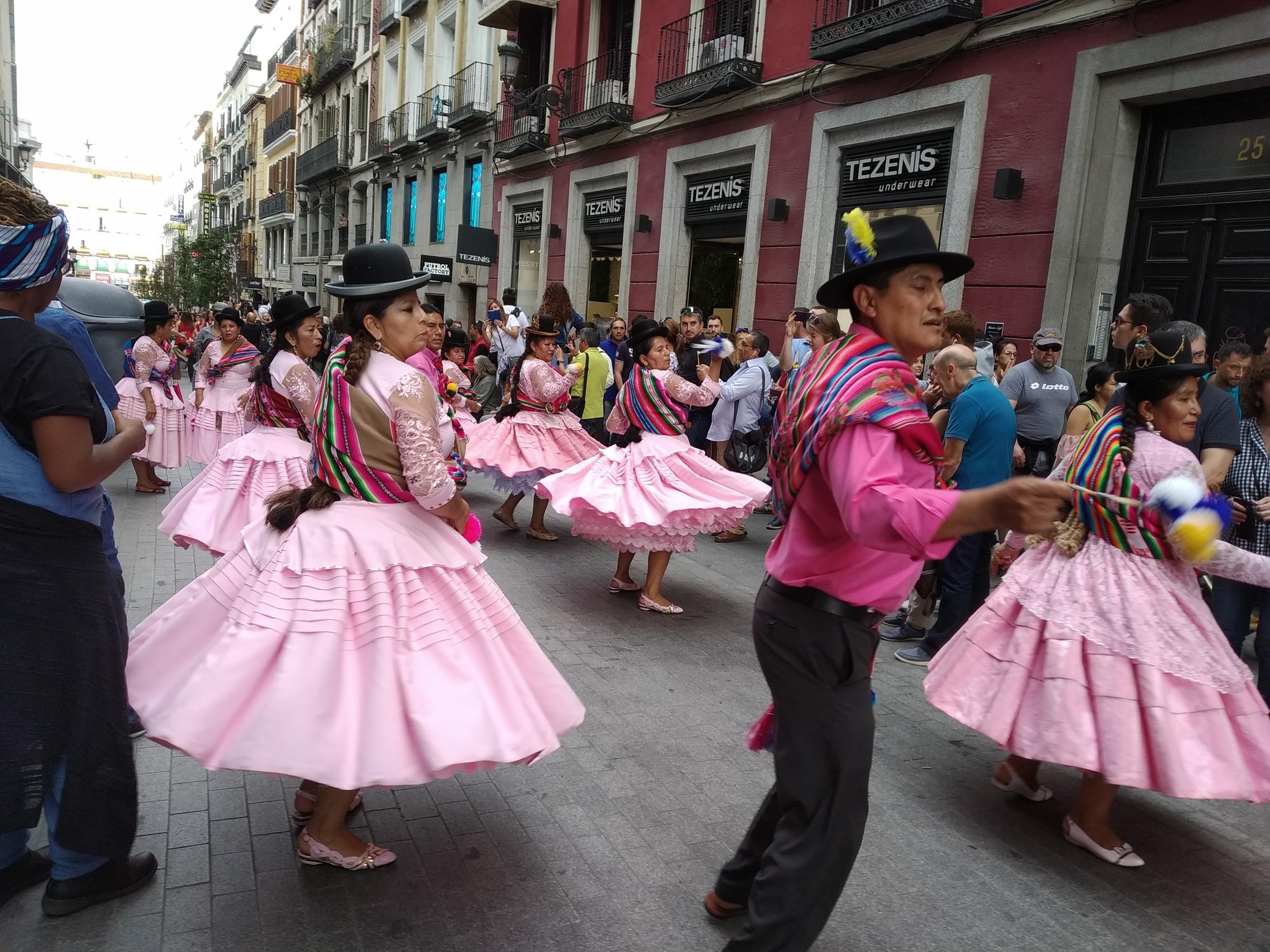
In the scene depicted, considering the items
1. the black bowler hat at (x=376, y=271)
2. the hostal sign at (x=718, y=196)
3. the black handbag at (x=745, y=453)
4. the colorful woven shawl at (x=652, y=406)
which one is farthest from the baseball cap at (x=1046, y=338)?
the hostal sign at (x=718, y=196)

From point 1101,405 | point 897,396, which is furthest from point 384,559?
point 1101,405

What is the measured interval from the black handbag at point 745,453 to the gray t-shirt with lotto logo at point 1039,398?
2902 millimetres

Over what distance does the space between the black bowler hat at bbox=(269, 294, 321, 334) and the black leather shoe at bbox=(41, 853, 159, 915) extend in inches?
126

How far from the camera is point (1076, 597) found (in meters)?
3.42

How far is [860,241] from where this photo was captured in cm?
244

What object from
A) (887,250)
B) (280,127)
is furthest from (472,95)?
(280,127)

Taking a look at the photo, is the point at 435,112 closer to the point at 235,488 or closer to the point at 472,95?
the point at 472,95

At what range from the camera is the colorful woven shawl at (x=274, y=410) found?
5.72 meters

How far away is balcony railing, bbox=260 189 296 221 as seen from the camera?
46688mm

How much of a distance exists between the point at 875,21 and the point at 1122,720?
9.91m

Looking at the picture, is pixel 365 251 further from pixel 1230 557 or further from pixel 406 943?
pixel 1230 557

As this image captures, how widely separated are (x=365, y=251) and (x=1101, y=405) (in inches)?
169

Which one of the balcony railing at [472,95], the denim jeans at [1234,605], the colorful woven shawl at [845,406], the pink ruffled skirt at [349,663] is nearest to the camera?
the colorful woven shawl at [845,406]

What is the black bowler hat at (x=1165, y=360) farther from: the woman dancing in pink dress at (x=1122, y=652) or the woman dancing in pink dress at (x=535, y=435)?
the woman dancing in pink dress at (x=535, y=435)
